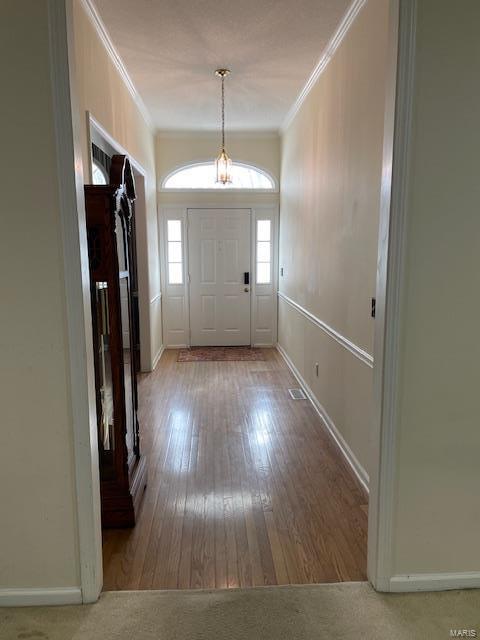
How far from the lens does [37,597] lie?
1667 millimetres

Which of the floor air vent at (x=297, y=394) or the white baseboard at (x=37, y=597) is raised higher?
the white baseboard at (x=37, y=597)

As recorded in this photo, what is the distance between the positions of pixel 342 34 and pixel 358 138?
934 mm

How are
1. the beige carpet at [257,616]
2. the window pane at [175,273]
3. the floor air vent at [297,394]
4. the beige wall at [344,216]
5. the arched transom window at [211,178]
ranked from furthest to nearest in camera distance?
the window pane at [175,273] → the arched transom window at [211,178] → the floor air vent at [297,394] → the beige wall at [344,216] → the beige carpet at [257,616]

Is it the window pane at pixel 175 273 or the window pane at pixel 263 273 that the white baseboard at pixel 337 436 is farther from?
the window pane at pixel 175 273

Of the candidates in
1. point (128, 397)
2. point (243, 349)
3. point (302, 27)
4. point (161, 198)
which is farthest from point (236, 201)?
point (128, 397)

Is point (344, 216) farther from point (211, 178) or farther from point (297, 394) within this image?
A: point (211, 178)

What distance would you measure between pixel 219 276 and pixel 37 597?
498 centimetres

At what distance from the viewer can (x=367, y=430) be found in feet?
8.38

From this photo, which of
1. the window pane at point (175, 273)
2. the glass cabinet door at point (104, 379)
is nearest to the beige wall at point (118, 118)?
the window pane at point (175, 273)

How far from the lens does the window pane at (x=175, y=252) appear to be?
6.21 m

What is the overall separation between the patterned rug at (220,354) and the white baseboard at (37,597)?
4062 mm

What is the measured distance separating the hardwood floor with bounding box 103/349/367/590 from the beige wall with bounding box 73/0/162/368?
1.88 m

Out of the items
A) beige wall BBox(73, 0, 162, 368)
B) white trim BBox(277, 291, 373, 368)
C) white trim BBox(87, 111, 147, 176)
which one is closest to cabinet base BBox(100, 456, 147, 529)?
white trim BBox(277, 291, 373, 368)

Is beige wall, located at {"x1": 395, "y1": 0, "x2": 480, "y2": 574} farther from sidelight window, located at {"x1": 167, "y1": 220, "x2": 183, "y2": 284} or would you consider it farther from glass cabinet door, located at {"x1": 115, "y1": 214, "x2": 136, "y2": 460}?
sidelight window, located at {"x1": 167, "y1": 220, "x2": 183, "y2": 284}
